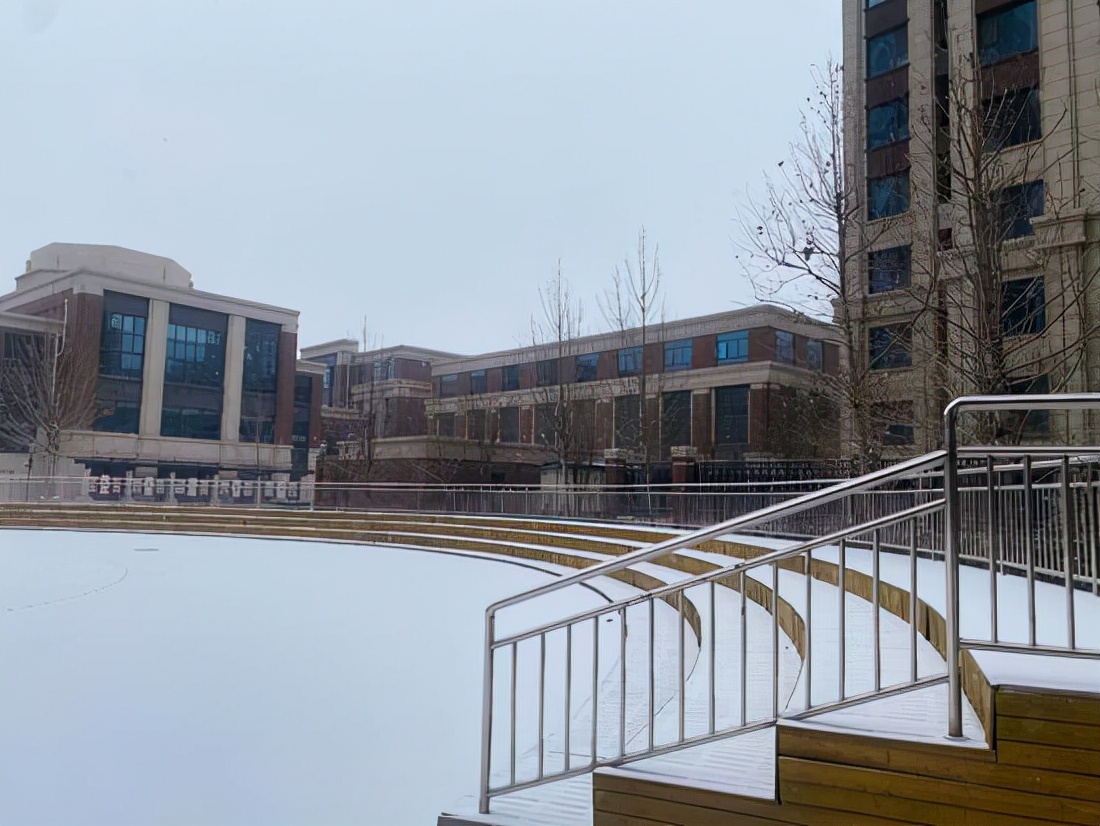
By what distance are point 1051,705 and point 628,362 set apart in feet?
157

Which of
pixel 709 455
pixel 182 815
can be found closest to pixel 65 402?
pixel 709 455

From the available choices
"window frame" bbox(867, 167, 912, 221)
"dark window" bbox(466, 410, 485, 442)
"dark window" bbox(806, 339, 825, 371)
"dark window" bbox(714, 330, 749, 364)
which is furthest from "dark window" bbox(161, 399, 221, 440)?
"window frame" bbox(867, 167, 912, 221)

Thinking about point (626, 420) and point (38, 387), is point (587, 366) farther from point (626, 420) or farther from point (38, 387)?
point (38, 387)

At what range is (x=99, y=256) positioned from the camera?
59188 millimetres

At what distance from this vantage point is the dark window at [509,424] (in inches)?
2270

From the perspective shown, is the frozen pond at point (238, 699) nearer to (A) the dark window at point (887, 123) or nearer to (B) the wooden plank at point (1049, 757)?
(B) the wooden plank at point (1049, 757)

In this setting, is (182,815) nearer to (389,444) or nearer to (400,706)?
(400,706)

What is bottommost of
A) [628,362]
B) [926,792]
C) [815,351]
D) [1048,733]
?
[926,792]

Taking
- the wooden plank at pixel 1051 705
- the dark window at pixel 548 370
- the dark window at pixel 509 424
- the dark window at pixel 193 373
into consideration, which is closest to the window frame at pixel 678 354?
the dark window at pixel 548 370

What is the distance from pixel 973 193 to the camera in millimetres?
12445

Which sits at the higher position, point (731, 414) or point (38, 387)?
point (38, 387)

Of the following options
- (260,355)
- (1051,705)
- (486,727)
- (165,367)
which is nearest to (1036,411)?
(1051,705)

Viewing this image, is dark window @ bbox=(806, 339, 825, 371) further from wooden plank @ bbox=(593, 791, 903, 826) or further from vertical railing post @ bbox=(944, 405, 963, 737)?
wooden plank @ bbox=(593, 791, 903, 826)

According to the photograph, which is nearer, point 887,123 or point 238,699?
point 238,699
